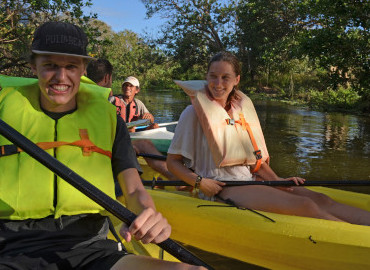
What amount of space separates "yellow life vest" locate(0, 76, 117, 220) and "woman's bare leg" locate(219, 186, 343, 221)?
1.23m

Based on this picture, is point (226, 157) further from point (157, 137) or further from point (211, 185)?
point (157, 137)

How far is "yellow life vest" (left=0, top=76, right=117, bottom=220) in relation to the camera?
49.5 inches

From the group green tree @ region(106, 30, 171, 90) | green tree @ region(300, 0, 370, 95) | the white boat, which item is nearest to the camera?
the white boat

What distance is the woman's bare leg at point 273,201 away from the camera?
2324mm

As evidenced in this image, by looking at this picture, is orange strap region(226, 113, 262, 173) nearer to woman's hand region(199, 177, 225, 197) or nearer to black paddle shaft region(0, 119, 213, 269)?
woman's hand region(199, 177, 225, 197)

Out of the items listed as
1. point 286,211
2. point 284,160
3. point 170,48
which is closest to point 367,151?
point 284,160

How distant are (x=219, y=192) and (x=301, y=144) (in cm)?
553

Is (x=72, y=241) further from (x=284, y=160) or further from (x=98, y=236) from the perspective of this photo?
(x=284, y=160)

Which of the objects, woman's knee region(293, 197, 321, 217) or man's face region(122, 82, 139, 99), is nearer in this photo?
woman's knee region(293, 197, 321, 217)

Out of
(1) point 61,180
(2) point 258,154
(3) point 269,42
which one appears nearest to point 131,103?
(2) point 258,154

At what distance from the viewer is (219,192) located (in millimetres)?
2482

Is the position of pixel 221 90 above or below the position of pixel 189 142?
above

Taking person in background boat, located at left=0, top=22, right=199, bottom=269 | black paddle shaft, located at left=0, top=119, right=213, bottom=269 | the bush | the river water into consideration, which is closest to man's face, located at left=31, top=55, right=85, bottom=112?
person in background boat, located at left=0, top=22, right=199, bottom=269

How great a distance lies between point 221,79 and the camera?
8.38ft
